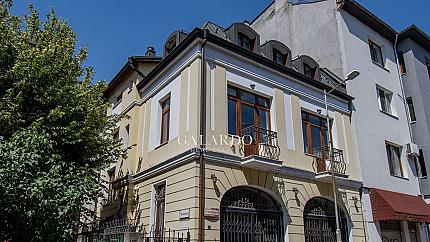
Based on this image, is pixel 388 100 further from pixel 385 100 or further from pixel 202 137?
pixel 202 137

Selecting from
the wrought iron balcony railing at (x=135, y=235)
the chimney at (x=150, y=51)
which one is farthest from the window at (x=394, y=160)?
the chimney at (x=150, y=51)

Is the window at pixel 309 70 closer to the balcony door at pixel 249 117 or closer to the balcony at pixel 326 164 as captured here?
the balcony at pixel 326 164

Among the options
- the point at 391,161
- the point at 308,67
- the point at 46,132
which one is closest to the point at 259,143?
the point at 308,67

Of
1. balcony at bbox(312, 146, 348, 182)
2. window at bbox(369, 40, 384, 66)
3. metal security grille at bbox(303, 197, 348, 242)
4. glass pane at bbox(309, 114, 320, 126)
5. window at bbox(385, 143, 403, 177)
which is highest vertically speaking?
window at bbox(369, 40, 384, 66)

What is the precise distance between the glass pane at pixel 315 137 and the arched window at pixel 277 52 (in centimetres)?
304

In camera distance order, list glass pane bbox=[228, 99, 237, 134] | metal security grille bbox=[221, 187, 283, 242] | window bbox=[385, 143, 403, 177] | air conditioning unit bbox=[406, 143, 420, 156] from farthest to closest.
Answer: air conditioning unit bbox=[406, 143, 420, 156], window bbox=[385, 143, 403, 177], glass pane bbox=[228, 99, 237, 134], metal security grille bbox=[221, 187, 283, 242]

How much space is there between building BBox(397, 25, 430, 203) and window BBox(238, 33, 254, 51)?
11228 millimetres

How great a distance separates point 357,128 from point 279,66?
5568 millimetres

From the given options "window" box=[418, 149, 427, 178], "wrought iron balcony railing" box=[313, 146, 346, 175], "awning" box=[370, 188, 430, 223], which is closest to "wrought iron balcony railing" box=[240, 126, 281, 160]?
"wrought iron balcony railing" box=[313, 146, 346, 175]

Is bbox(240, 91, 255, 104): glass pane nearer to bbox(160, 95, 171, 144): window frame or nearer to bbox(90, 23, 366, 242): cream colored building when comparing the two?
bbox(90, 23, 366, 242): cream colored building

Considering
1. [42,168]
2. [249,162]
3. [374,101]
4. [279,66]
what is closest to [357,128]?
[374,101]

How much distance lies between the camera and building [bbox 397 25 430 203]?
775 inches

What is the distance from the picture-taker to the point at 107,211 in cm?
1644

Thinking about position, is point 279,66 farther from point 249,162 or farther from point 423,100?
point 423,100
